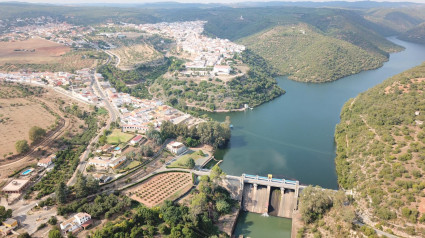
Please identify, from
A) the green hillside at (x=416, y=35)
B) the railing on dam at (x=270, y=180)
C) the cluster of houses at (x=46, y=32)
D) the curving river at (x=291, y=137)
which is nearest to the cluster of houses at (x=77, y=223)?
the curving river at (x=291, y=137)

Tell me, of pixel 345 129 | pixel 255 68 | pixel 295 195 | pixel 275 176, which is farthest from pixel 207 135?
pixel 255 68

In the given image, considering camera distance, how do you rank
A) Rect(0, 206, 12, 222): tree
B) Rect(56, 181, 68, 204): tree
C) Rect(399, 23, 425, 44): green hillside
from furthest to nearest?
Rect(399, 23, 425, 44): green hillside < Rect(56, 181, 68, 204): tree < Rect(0, 206, 12, 222): tree

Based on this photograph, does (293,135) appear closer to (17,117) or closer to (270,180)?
(270,180)

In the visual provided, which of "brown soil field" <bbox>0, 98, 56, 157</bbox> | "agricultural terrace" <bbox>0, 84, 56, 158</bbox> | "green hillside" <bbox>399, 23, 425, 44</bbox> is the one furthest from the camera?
"green hillside" <bbox>399, 23, 425, 44</bbox>

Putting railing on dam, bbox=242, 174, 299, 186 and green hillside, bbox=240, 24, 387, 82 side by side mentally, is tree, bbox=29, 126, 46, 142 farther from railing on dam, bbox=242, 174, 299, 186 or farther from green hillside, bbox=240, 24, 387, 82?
green hillside, bbox=240, 24, 387, 82

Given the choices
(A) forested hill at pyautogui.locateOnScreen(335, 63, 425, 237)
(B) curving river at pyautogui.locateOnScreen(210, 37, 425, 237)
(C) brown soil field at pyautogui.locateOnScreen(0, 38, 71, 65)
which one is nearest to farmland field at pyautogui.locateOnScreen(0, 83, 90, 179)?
(C) brown soil field at pyautogui.locateOnScreen(0, 38, 71, 65)

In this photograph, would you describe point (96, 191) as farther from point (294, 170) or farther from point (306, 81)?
point (306, 81)

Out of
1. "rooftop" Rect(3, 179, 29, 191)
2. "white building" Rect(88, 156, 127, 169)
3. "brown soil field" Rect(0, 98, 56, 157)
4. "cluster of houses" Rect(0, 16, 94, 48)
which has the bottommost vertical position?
"rooftop" Rect(3, 179, 29, 191)

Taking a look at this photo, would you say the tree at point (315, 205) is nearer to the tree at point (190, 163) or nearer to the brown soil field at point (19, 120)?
the tree at point (190, 163)
